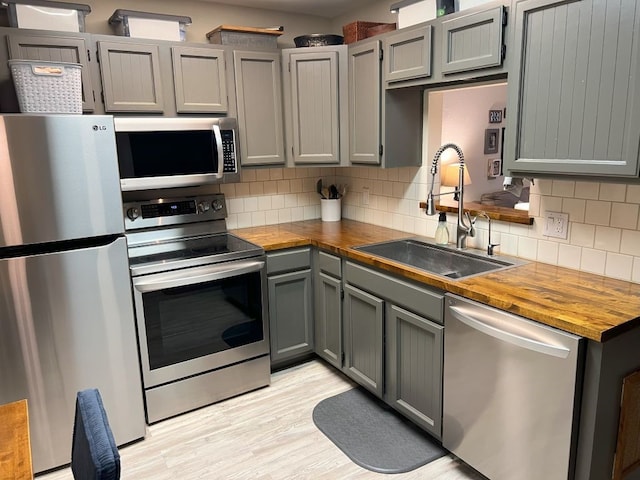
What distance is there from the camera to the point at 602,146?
172 centimetres

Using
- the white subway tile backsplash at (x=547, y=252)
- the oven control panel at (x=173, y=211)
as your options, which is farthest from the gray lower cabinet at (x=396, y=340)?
the oven control panel at (x=173, y=211)

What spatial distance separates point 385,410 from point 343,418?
254mm

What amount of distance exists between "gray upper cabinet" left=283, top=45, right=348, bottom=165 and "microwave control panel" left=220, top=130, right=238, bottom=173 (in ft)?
1.40

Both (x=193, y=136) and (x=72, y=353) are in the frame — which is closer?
(x=72, y=353)

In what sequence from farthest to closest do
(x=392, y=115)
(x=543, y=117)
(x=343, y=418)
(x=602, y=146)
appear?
(x=392, y=115) < (x=343, y=418) < (x=543, y=117) < (x=602, y=146)

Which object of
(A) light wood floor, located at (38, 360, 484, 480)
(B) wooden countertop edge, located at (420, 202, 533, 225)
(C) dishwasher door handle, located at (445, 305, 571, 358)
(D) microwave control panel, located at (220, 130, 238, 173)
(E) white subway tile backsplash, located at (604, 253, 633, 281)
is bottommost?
(A) light wood floor, located at (38, 360, 484, 480)

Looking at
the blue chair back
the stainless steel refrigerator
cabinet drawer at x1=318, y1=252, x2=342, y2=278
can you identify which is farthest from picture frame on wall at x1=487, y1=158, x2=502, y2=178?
the blue chair back

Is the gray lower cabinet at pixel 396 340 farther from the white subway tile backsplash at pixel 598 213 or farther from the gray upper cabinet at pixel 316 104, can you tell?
the gray upper cabinet at pixel 316 104

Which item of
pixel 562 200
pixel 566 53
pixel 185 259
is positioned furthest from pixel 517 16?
pixel 185 259

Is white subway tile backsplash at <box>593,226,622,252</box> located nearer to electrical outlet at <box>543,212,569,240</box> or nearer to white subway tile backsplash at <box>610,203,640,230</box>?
white subway tile backsplash at <box>610,203,640,230</box>

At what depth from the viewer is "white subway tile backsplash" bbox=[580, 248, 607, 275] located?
2.09 m

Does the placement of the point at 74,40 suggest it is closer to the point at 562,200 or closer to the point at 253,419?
the point at 253,419

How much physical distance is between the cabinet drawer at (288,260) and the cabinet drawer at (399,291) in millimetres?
368

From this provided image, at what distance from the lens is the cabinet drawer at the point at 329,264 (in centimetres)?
279
